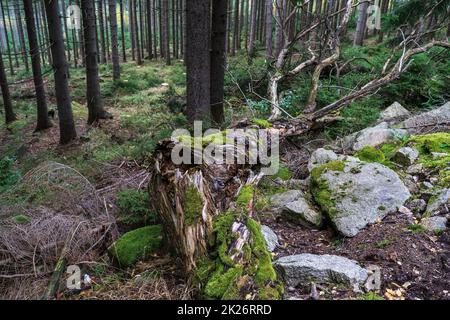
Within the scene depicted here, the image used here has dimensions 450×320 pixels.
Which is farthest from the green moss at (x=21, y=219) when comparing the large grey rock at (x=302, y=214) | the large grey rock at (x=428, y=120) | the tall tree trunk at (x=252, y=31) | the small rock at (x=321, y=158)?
the tall tree trunk at (x=252, y=31)

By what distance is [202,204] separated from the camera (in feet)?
11.0

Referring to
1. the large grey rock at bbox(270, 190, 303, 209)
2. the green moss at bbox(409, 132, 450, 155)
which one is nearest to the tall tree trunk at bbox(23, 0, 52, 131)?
the large grey rock at bbox(270, 190, 303, 209)

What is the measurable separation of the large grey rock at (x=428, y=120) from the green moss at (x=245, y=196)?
3.80 meters

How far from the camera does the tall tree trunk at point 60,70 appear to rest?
9.95m

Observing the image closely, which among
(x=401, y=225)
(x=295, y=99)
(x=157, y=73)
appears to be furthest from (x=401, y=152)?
(x=157, y=73)

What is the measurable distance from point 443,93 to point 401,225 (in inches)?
210

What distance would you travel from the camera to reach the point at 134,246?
3.69m

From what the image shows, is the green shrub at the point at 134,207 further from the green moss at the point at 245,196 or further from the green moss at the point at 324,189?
the green moss at the point at 324,189

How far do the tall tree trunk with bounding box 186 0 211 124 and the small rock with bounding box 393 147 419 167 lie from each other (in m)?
3.14

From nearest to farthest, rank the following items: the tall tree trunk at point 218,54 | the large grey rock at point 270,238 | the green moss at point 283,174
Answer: the large grey rock at point 270,238, the green moss at point 283,174, the tall tree trunk at point 218,54

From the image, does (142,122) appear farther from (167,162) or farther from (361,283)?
(361,283)

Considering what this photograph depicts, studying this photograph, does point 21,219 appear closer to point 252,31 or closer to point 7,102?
point 7,102

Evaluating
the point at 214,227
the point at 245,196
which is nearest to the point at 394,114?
the point at 245,196

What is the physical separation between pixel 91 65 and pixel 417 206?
1100 centimetres
